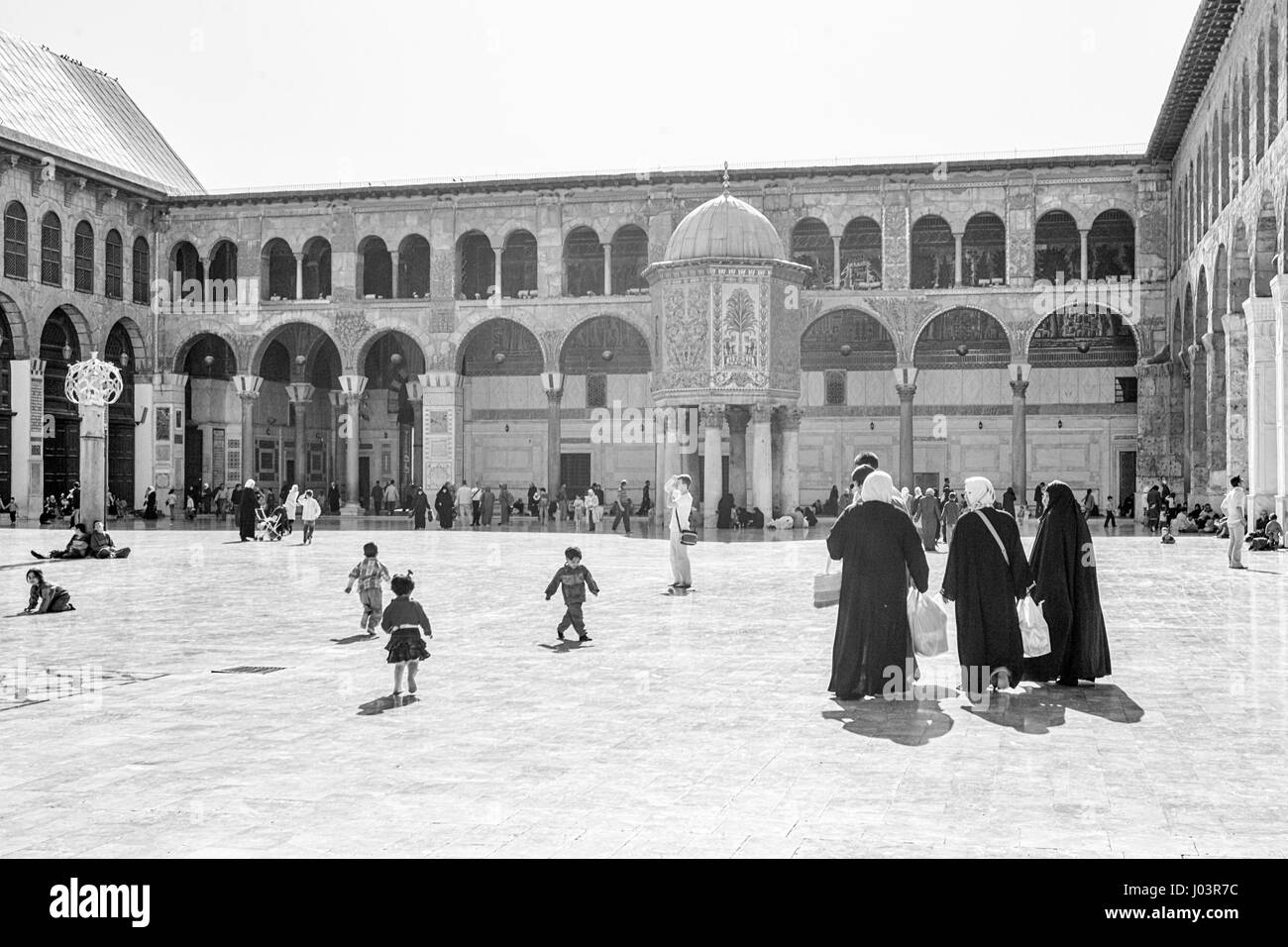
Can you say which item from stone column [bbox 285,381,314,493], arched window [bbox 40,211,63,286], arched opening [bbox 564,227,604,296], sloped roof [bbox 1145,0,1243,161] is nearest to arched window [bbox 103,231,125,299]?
arched window [bbox 40,211,63,286]

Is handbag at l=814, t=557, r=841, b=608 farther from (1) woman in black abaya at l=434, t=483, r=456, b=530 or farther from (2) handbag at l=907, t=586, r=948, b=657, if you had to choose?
(1) woman in black abaya at l=434, t=483, r=456, b=530

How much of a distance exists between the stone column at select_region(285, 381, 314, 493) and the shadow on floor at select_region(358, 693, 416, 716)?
114 feet

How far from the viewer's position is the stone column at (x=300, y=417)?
42.3 metres

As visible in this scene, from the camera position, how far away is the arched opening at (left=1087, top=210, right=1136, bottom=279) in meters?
36.9

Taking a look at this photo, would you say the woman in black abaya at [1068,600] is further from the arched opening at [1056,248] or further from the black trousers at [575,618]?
the arched opening at [1056,248]

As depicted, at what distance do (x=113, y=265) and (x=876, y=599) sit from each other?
113 ft

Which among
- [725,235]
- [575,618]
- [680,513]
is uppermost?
[725,235]

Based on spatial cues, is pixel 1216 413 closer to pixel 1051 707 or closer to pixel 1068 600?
pixel 1068 600

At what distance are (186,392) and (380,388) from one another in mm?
6002

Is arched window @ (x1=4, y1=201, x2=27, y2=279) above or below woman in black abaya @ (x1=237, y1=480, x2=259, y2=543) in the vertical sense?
above

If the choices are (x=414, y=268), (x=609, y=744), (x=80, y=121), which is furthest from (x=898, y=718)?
(x=80, y=121)

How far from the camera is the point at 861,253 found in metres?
38.2

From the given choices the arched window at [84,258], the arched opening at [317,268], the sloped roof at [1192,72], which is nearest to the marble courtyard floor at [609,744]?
the sloped roof at [1192,72]
